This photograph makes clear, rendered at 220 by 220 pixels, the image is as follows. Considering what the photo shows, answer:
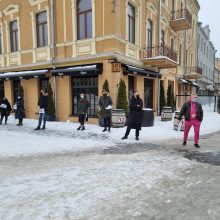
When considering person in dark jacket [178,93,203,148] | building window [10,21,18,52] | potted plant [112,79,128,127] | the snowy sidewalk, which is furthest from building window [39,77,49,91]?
person in dark jacket [178,93,203,148]

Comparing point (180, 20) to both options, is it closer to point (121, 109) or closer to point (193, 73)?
point (193, 73)

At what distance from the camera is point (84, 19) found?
1155 centimetres

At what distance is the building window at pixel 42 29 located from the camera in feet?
43.1

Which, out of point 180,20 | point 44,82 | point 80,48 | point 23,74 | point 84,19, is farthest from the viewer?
point 180,20

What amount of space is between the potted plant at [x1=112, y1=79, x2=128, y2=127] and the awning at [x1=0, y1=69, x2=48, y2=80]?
4.61 metres

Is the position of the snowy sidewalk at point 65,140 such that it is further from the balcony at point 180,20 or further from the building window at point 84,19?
the balcony at point 180,20

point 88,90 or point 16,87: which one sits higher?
point 16,87

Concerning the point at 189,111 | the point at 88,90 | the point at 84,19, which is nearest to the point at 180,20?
the point at 84,19

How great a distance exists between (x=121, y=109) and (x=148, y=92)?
4.82 m

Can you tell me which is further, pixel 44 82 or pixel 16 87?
pixel 16 87

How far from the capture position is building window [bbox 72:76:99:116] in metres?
11.7

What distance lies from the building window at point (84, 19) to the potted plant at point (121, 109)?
10.6ft

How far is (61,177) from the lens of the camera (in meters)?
4.35

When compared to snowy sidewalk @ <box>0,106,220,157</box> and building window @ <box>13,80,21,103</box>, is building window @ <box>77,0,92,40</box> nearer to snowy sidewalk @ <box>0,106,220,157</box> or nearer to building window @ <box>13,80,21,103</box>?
snowy sidewalk @ <box>0,106,220,157</box>
